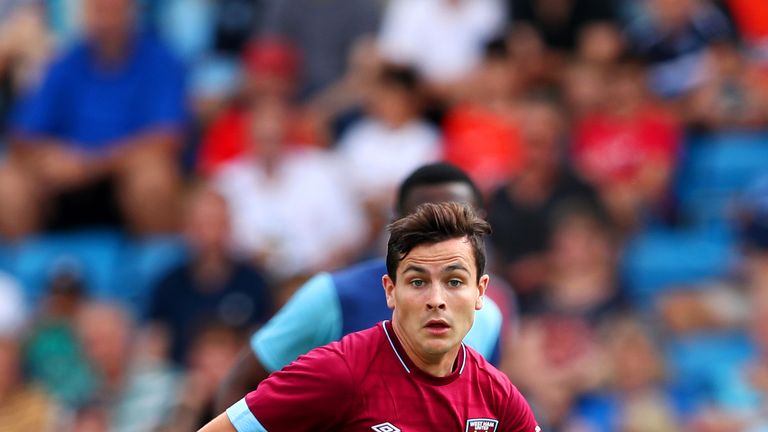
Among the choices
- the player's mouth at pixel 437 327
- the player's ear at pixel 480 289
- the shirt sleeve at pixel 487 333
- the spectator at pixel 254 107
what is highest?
the spectator at pixel 254 107

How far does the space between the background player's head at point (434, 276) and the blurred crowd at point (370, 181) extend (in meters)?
4.67

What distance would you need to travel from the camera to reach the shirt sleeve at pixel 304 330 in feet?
16.0

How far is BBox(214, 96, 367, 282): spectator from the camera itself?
9820 mm

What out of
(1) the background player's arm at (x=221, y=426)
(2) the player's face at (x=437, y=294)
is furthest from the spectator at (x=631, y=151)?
(1) the background player's arm at (x=221, y=426)

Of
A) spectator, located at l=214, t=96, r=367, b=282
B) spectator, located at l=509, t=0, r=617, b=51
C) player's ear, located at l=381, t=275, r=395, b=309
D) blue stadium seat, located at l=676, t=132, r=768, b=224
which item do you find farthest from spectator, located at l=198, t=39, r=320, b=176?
player's ear, located at l=381, t=275, r=395, b=309

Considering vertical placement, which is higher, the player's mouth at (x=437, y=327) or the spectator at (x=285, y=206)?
the spectator at (x=285, y=206)

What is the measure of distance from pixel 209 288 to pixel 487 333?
14.5 ft

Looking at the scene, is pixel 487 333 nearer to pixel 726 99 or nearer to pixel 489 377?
pixel 489 377

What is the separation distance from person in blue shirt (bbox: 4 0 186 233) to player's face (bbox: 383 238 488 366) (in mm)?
6573

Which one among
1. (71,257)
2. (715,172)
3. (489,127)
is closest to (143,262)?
(71,257)

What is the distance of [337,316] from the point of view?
487cm

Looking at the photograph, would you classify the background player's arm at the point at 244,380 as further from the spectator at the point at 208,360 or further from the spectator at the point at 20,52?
the spectator at the point at 20,52

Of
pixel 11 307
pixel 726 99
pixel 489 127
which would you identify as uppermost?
pixel 726 99

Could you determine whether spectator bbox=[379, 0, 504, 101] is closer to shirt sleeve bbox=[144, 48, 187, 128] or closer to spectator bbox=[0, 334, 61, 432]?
shirt sleeve bbox=[144, 48, 187, 128]
